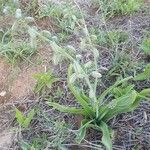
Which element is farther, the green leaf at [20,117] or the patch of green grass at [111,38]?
the patch of green grass at [111,38]

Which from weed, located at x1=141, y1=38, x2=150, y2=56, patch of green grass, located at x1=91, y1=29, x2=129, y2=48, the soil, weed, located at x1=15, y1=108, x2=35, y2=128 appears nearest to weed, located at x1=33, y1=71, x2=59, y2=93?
the soil

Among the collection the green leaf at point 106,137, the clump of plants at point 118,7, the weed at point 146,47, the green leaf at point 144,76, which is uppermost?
the clump of plants at point 118,7

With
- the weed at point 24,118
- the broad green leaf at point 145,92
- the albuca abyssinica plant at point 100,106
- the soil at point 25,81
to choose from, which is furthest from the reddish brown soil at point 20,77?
the broad green leaf at point 145,92

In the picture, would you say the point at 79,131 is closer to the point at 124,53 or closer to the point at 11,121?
the point at 11,121

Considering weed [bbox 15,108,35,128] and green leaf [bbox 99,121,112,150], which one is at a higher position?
weed [bbox 15,108,35,128]

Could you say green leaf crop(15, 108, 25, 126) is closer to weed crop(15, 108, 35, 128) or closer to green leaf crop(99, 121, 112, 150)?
weed crop(15, 108, 35, 128)

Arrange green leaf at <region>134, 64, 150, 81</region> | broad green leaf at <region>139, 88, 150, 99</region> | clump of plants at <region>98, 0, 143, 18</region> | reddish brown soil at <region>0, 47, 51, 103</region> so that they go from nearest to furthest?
broad green leaf at <region>139, 88, 150, 99</region> < green leaf at <region>134, 64, 150, 81</region> < reddish brown soil at <region>0, 47, 51, 103</region> < clump of plants at <region>98, 0, 143, 18</region>

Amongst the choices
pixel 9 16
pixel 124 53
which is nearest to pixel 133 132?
pixel 124 53

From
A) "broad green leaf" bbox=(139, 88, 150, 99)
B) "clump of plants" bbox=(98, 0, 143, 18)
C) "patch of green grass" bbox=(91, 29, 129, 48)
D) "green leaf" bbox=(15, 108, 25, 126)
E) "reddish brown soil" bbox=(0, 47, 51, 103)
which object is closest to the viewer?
"broad green leaf" bbox=(139, 88, 150, 99)

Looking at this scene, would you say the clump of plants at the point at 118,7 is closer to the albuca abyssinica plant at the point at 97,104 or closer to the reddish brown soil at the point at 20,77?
the reddish brown soil at the point at 20,77

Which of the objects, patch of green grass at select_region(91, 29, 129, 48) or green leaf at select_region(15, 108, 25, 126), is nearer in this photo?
green leaf at select_region(15, 108, 25, 126)

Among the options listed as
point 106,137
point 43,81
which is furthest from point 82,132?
point 43,81

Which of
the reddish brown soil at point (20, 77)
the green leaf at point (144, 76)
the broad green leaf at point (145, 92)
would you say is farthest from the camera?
the reddish brown soil at point (20, 77)

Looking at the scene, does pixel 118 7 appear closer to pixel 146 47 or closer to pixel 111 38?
pixel 111 38
